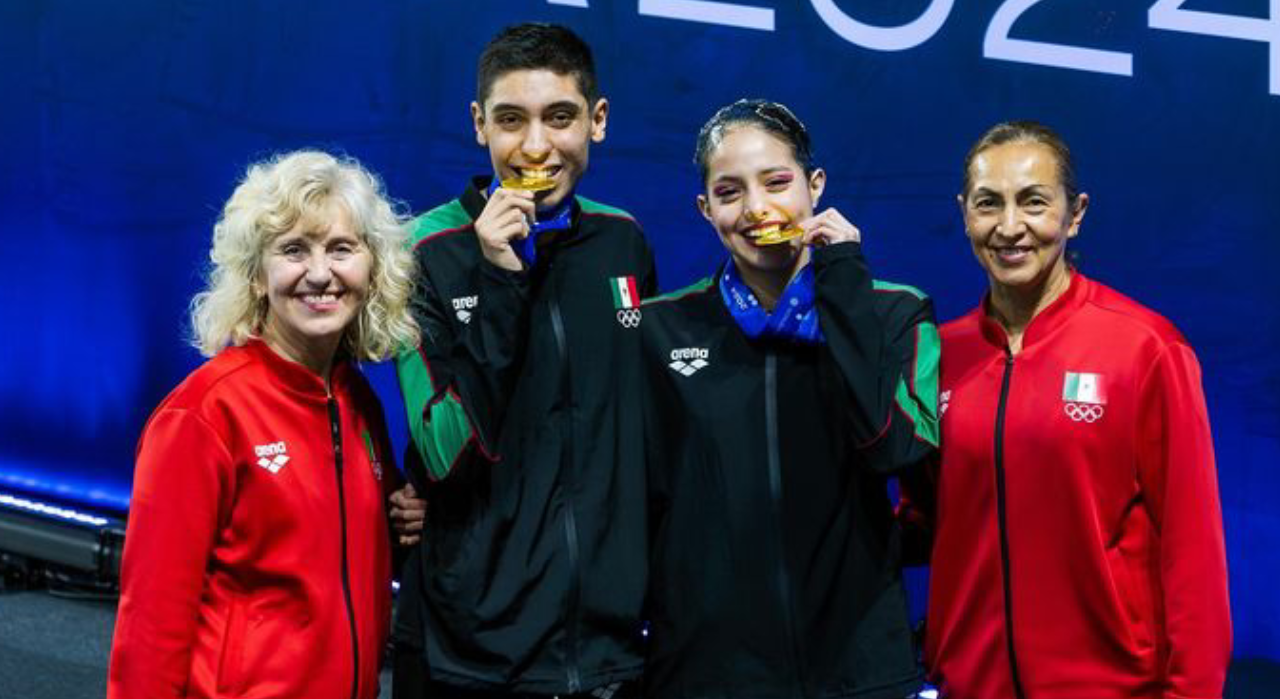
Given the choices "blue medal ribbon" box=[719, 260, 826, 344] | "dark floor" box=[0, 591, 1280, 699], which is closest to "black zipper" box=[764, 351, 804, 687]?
"blue medal ribbon" box=[719, 260, 826, 344]

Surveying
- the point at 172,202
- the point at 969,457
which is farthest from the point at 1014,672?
the point at 172,202

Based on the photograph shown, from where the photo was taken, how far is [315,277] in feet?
8.21

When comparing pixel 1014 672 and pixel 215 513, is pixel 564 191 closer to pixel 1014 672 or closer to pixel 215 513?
pixel 215 513

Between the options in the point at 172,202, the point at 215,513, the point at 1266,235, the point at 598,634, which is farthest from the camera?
the point at 172,202

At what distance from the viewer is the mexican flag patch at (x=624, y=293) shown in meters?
2.69

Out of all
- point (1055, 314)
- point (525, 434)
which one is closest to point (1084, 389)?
point (1055, 314)

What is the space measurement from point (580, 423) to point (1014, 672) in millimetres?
786

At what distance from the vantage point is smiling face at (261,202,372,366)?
251 centimetres

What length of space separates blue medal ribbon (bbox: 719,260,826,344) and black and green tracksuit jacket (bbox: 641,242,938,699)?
26 mm

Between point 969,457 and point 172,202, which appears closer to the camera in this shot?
point 969,457

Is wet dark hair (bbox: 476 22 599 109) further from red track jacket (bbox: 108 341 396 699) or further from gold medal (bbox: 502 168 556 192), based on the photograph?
red track jacket (bbox: 108 341 396 699)

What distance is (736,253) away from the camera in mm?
2541

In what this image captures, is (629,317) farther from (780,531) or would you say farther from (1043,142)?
(1043,142)

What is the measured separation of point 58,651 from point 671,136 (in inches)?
95.1
